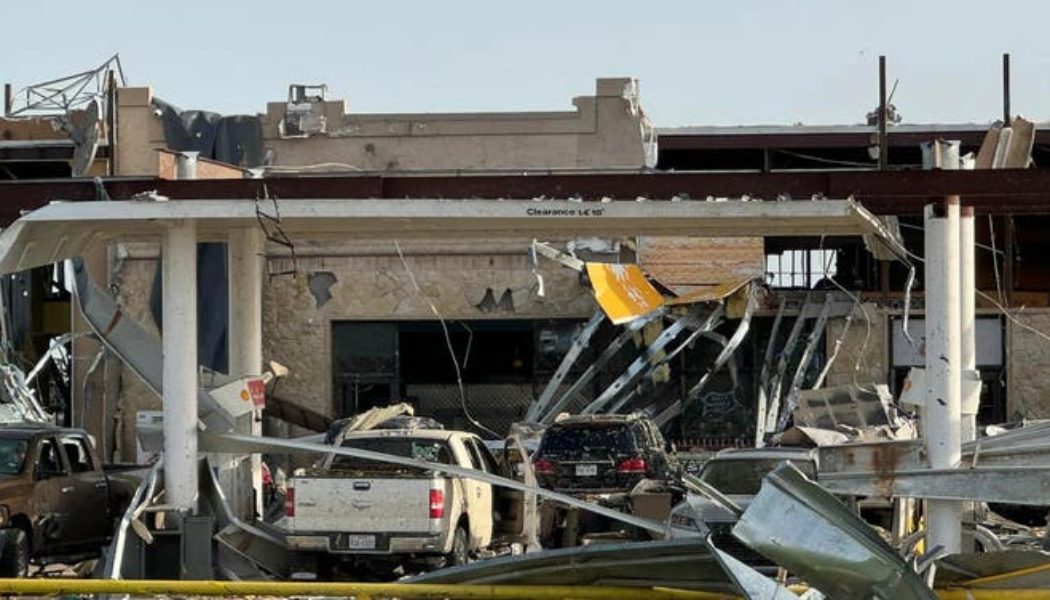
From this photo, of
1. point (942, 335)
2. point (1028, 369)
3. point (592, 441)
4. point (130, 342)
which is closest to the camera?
point (942, 335)

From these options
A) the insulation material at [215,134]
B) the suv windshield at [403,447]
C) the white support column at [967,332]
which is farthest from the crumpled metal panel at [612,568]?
the insulation material at [215,134]

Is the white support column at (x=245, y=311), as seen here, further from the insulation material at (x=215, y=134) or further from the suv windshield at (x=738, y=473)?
the insulation material at (x=215, y=134)

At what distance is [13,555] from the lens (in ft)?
59.3

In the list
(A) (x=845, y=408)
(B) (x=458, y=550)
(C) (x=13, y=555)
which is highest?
(A) (x=845, y=408)

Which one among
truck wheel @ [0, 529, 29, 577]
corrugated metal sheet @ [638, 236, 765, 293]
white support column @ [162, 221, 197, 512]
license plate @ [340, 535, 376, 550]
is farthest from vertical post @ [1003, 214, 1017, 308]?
truck wheel @ [0, 529, 29, 577]

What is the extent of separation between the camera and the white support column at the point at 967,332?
563 inches

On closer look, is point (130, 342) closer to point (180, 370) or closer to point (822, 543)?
point (180, 370)

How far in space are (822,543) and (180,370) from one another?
10473 mm

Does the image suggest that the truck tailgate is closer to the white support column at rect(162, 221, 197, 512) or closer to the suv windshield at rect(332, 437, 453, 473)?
the suv windshield at rect(332, 437, 453, 473)

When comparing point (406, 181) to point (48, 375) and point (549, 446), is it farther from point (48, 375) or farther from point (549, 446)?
point (48, 375)

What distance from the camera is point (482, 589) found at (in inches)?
322

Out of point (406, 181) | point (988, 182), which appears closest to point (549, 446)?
point (406, 181)

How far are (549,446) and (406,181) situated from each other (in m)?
9.22

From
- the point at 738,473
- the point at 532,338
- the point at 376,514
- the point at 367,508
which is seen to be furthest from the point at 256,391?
the point at 532,338
